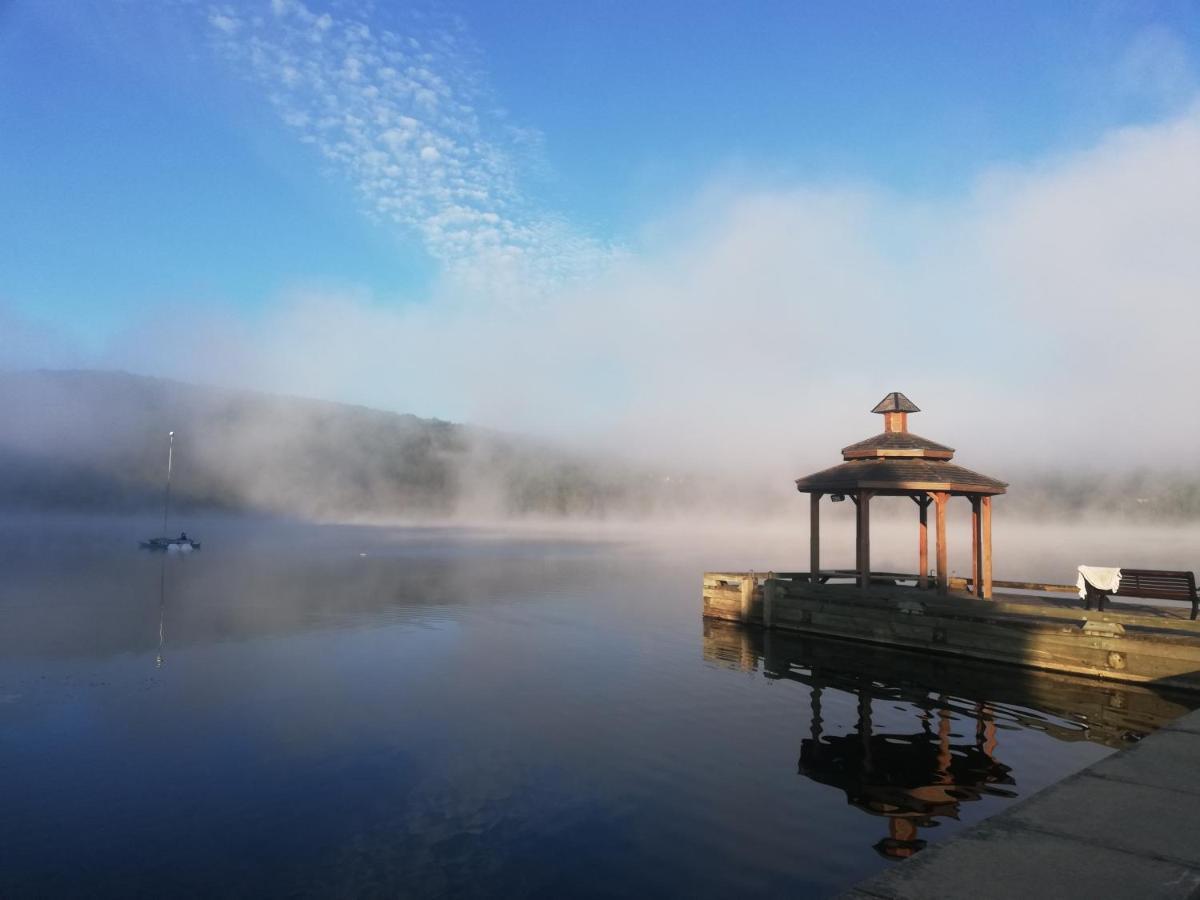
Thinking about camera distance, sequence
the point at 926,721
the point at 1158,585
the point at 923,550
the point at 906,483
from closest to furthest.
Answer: the point at 926,721, the point at 1158,585, the point at 906,483, the point at 923,550

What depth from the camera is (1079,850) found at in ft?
19.3

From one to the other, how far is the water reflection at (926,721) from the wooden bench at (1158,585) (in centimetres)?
346

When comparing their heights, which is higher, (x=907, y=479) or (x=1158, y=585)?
(x=907, y=479)

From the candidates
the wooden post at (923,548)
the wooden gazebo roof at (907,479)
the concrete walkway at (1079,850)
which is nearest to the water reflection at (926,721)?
the concrete walkway at (1079,850)

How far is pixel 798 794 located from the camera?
11867 millimetres

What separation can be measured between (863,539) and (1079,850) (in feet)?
64.8

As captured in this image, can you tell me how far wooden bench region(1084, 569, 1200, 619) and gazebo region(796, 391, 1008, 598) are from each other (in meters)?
3.72

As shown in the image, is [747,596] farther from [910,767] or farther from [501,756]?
[501,756]

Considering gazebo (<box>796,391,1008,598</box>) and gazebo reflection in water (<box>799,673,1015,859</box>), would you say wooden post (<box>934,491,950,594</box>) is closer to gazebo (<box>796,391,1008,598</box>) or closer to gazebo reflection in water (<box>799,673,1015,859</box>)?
gazebo (<box>796,391,1008,598</box>)

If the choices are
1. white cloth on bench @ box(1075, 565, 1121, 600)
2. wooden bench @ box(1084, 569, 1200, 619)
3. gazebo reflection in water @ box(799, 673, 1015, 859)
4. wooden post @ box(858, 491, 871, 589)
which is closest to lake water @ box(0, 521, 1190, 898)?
gazebo reflection in water @ box(799, 673, 1015, 859)

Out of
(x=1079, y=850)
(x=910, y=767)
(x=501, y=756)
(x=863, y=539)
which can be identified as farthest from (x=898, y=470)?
(x=1079, y=850)

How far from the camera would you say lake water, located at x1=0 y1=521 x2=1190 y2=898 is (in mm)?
9477

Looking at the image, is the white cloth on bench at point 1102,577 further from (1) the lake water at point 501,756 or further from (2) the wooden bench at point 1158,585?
(1) the lake water at point 501,756

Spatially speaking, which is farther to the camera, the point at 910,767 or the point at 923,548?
the point at 923,548
